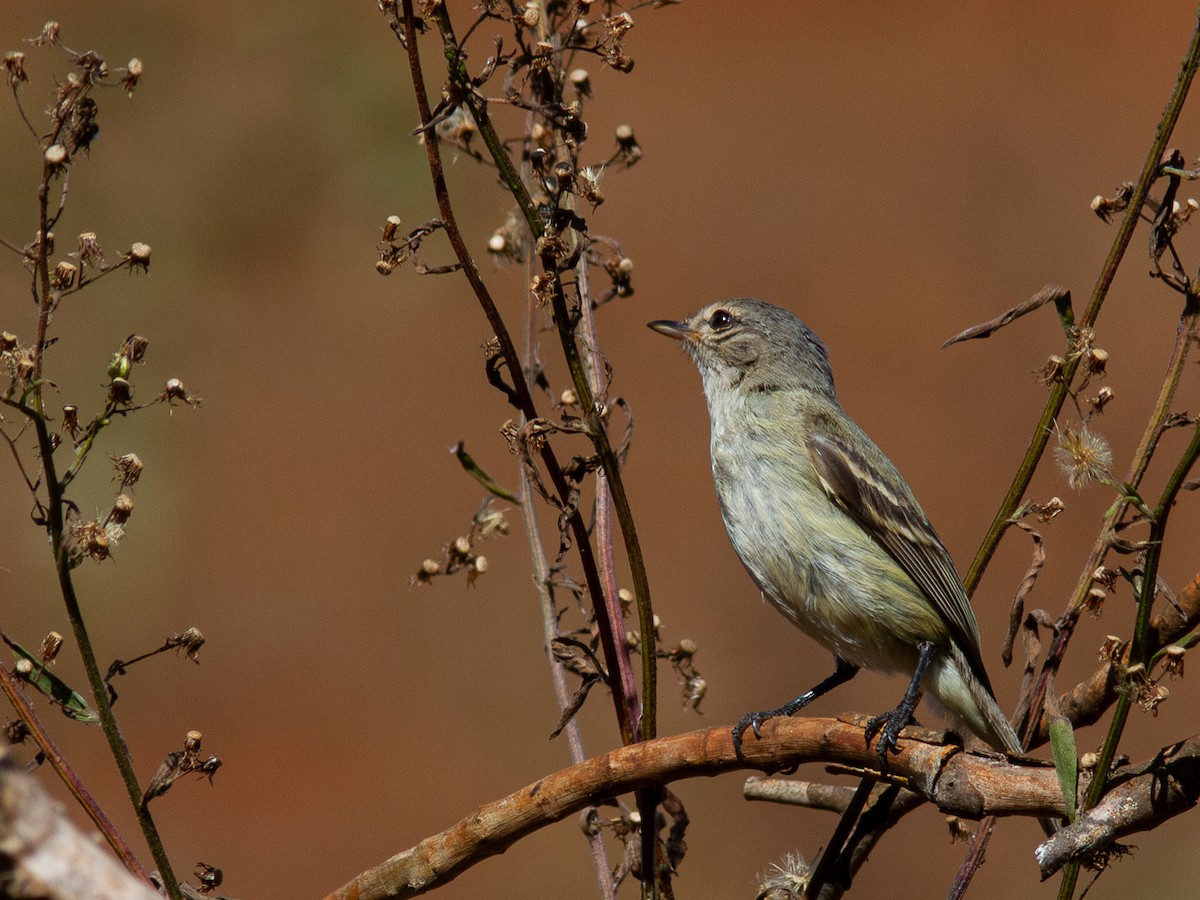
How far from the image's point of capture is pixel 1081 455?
8.31 ft

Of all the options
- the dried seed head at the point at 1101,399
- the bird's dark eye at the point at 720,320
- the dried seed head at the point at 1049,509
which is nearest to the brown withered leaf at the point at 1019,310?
the dried seed head at the point at 1101,399

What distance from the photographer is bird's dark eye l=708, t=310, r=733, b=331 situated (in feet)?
16.4

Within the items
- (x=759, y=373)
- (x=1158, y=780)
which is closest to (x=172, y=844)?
(x=759, y=373)

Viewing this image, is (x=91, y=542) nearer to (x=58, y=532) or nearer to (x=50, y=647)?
(x=58, y=532)

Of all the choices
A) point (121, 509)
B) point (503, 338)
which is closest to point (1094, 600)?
point (503, 338)

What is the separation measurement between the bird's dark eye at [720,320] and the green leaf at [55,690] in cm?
315

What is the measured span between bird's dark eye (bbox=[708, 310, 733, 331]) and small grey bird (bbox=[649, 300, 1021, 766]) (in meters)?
0.49

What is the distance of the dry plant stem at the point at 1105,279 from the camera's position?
92.9 inches

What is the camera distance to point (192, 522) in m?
10.8

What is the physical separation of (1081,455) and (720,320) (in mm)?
2588

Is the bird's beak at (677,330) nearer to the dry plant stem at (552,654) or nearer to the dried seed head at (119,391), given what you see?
the dry plant stem at (552,654)

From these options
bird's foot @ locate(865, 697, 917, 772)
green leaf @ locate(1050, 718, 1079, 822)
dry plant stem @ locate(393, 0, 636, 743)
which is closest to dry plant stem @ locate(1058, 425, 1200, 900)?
green leaf @ locate(1050, 718, 1079, 822)

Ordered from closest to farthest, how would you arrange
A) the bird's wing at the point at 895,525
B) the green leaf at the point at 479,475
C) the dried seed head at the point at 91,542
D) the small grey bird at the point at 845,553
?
1. the dried seed head at the point at 91,542
2. the green leaf at the point at 479,475
3. the small grey bird at the point at 845,553
4. the bird's wing at the point at 895,525

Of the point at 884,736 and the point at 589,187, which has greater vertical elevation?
the point at 589,187
